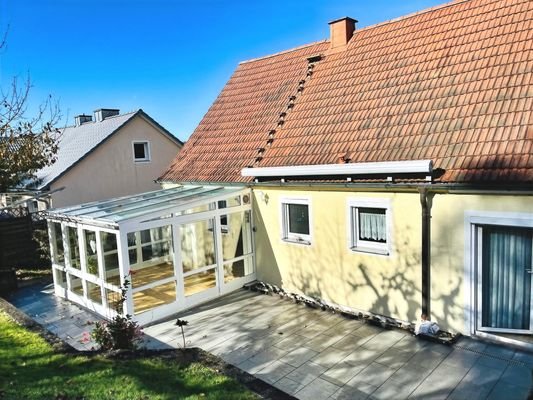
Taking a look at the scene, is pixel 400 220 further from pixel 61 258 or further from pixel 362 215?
pixel 61 258

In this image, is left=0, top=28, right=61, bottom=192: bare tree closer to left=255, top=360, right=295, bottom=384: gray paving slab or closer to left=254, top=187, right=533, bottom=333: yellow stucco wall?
left=254, top=187, right=533, bottom=333: yellow stucco wall

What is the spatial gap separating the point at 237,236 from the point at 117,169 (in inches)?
462

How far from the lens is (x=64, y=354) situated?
25.2 feet

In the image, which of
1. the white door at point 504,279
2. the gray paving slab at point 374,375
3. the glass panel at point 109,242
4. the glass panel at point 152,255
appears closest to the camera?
the gray paving slab at point 374,375

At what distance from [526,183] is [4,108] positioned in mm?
11621

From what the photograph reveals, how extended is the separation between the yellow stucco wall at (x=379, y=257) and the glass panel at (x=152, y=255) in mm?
4280

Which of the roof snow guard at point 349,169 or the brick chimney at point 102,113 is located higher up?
the brick chimney at point 102,113

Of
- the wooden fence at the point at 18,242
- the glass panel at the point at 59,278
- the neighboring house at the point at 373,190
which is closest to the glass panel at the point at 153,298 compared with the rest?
the neighboring house at the point at 373,190

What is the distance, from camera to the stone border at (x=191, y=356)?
6137 millimetres

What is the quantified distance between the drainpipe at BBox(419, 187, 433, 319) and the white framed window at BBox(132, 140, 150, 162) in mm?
17735

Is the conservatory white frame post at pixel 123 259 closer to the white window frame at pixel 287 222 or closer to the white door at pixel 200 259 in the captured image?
the white door at pixel 200 259

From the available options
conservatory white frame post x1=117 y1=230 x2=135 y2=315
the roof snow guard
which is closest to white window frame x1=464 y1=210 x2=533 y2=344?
the roof snow guard

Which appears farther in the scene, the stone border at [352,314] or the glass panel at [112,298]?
the glass panel at [112,298]

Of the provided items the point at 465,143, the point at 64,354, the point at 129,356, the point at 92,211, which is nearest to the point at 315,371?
the point at 129,356
